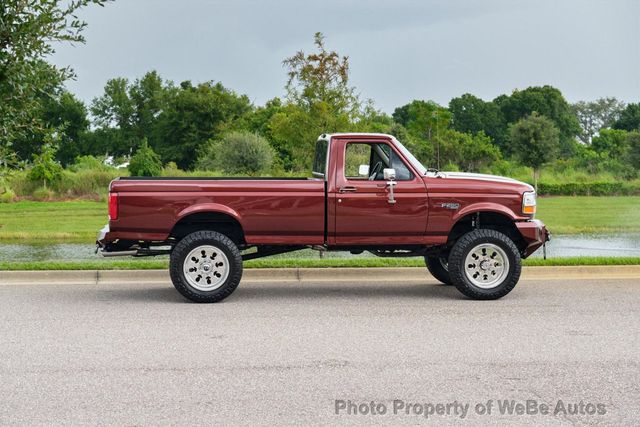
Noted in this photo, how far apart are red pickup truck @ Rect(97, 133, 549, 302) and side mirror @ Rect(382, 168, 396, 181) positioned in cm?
2

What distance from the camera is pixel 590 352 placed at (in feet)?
25.1

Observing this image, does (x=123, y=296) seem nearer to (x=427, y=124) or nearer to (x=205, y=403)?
(x=205, y=403)

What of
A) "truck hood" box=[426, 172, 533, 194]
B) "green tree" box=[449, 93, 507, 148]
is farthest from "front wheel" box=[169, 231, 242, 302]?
"green tree" box=[449, 93, 507, 148]

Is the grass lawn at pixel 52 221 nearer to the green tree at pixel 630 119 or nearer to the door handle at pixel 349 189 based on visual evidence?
the door handle at pixel 349 189

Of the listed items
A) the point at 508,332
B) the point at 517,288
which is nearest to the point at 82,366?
the point at 508,332

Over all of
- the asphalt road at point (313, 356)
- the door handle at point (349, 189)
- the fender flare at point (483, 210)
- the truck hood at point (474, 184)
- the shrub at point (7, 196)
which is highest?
the truck hood at point (474, 184)

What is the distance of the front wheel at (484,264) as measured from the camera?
35.2 ft

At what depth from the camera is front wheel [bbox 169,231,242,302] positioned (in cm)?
1046

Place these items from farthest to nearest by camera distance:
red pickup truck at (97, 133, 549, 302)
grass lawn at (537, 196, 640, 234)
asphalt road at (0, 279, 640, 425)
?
grass lawn at (537, 196, 640, 234), red pickup truck at (97, 133, 549, 302), asphalt road at (0, 279, 640, 425)

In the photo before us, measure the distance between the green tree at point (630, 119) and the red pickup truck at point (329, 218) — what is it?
7448cm

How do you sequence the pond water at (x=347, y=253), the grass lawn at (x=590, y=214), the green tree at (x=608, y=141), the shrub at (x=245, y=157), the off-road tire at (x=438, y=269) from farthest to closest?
the green tree at (x=608, y=141), the shrub at (x=245, y=157), the grass lawn at (x=590, y=214), the pond water at (x=347, y=253), the off-road tire at (x=438, y=269)

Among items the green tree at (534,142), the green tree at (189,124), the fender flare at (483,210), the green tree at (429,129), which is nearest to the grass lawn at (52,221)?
the fender flare at (483,210)

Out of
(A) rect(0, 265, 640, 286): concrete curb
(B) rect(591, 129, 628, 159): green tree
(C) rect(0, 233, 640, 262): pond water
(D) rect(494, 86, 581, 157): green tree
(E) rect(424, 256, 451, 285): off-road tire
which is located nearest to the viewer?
(E) rect(424, 256, 451, 285): off-road tire

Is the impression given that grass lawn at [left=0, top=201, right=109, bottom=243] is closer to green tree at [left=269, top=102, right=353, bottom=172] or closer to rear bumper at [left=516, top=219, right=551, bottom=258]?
green tree at [left=269, top=102, right=353, bottom=172]
